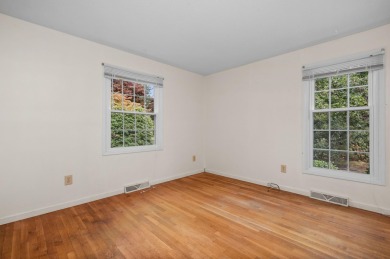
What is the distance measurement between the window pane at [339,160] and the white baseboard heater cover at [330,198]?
1.43 feet

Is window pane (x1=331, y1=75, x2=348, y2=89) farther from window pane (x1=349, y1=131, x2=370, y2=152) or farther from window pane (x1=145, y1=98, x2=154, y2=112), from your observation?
window pane (x1=145, y1=98, x2=154, y2=112)

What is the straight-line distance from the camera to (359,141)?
2.64 meters

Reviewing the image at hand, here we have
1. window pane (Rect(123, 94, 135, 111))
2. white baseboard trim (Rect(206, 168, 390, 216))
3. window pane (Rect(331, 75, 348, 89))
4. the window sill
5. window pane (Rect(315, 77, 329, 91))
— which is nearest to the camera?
white baseboard trim (Rect(206, 168, 390, 216))

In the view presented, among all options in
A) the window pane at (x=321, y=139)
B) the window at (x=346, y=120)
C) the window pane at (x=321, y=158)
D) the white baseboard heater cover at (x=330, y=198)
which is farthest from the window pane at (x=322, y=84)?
the white baseboard heater cover at (x=330, y=198)

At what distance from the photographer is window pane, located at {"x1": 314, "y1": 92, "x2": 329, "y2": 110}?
2.92 m

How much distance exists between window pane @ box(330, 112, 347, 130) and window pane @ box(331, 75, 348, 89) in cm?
41

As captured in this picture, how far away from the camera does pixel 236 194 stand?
10.1 feet

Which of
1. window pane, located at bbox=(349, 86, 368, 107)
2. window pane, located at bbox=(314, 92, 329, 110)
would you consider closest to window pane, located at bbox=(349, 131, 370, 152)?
window pane, located at bbox=(349, 86, 368, 107)

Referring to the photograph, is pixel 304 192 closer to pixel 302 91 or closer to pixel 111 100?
pixel 302 91

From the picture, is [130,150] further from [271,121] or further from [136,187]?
[271,121]

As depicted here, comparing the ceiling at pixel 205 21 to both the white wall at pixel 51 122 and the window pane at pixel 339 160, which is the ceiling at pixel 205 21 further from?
the window pane at pixel 339 160

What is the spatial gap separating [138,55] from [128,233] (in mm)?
2783

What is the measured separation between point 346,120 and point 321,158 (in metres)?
0.67


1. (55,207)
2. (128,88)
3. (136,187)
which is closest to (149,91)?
(128,88)
